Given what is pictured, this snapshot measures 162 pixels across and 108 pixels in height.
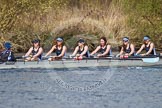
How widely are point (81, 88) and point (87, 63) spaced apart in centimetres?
574

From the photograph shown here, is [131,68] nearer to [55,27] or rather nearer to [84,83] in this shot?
[84,83]

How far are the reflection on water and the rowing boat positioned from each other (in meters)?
0.34

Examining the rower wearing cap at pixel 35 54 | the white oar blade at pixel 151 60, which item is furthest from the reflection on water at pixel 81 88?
the rower wearing cap at pixel 35 54

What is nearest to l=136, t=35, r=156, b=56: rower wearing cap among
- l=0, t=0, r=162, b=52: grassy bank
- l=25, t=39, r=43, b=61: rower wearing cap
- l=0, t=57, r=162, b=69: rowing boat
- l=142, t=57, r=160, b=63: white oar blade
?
l=142, t=57, r=160, b=63: white oar blade

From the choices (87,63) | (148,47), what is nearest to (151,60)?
(148,47)

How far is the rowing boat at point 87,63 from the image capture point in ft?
98.6

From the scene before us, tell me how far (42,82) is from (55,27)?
1812cm

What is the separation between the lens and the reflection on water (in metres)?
21.6

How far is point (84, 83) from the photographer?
26.8 meters

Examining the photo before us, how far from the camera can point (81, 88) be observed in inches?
992

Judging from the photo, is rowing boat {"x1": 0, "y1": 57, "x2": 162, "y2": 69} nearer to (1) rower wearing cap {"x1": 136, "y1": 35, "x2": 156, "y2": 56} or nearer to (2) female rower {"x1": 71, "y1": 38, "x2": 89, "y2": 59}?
(2) female rower {"x1": 71, "y1": 38, "x2": 89, "y2": 59}

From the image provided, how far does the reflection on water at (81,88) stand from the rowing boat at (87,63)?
34cm

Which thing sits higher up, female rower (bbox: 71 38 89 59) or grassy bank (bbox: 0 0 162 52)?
grassy bank (bbox: 0 0 162 52)

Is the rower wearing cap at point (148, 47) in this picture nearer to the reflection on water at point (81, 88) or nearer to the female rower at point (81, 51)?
the reflection on water at point (81, 88)
